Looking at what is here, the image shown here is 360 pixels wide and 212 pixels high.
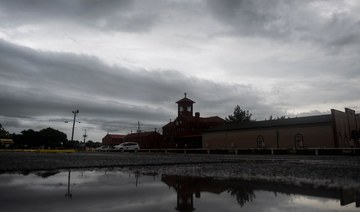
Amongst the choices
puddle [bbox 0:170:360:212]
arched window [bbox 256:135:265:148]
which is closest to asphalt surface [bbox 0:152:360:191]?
puddle [bbox 0:170:360:212]

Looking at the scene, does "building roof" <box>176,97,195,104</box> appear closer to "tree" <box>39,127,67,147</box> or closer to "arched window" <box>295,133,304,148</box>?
"arched window" <box>295,133,304,148</box>

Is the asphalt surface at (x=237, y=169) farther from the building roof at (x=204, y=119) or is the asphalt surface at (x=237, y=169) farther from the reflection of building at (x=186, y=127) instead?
the building roof at (x=204, y=119)

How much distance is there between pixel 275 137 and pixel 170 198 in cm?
5344

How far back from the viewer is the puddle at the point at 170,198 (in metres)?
3.38

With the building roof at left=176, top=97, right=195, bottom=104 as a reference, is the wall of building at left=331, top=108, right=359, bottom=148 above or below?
below

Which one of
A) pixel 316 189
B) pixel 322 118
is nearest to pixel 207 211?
pixel 316 189

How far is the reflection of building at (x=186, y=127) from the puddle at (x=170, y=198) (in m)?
66.8

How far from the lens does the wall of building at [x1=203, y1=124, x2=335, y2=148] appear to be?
159 ft

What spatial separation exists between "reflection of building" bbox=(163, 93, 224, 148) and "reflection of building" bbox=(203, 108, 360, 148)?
9.74m

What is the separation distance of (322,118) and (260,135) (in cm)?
1111

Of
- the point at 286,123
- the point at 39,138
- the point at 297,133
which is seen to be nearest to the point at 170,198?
the point at 297,133

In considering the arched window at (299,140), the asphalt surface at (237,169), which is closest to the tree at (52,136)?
the arched window at (299,140)

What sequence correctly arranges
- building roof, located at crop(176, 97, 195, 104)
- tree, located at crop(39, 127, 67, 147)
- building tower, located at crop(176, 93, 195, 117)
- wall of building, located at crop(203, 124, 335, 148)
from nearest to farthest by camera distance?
wall of building, located at crop(203, 124, 335, 148)
building tower, located at crop(176, 93, 195, 117)
building roof, located at crop(176, 97, 195, 104)
tree, located at crop(39, 127, 67, 147)

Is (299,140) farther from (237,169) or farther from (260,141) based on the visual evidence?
(237,169)
